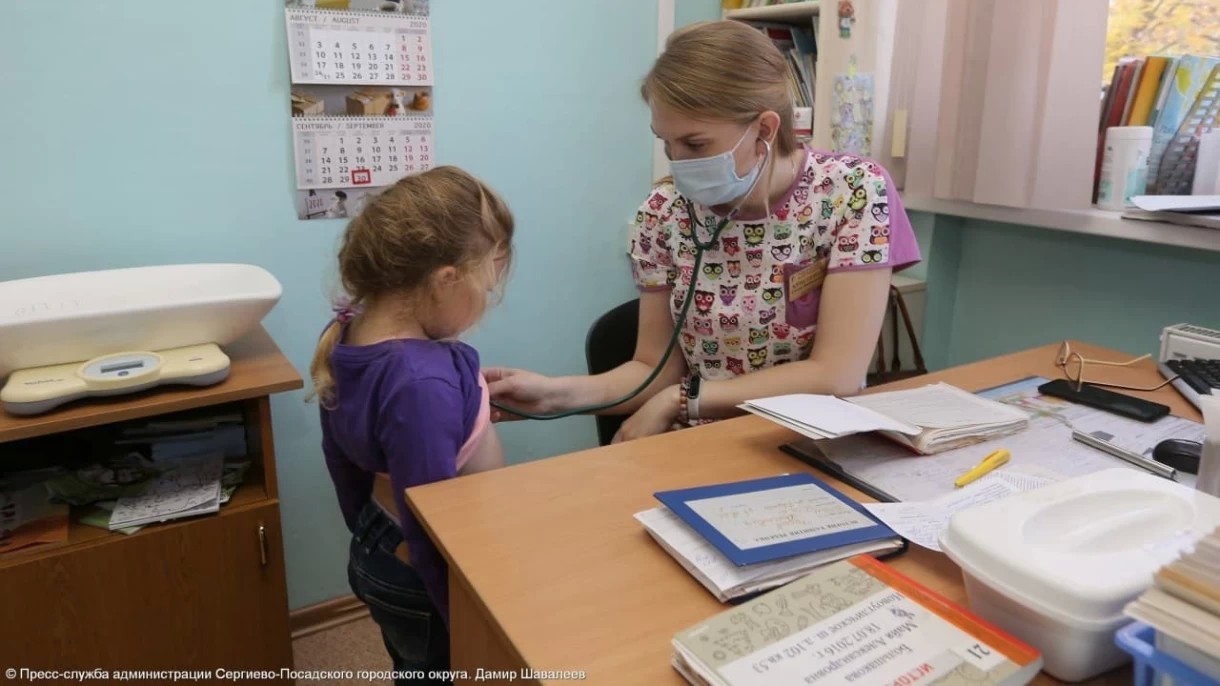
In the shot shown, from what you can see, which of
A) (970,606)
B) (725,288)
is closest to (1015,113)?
(725,288)

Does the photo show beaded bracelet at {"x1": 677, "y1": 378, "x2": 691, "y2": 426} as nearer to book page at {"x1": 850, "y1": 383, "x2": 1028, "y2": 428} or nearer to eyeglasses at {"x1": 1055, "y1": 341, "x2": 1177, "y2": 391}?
book page at {"x1": 850, "y1": 383, "x2": 1028, "y2": 428}

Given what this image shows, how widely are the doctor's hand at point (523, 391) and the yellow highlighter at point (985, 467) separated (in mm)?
728

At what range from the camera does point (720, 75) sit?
1300 millimetres

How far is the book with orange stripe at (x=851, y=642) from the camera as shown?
65 cm

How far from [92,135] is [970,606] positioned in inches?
69.7

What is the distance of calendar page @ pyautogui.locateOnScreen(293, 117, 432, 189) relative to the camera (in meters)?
1.86

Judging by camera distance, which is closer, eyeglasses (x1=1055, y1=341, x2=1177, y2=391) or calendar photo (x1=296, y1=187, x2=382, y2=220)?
eyeglasses (x1=1055, y1=341, x2=1177, y2=391)

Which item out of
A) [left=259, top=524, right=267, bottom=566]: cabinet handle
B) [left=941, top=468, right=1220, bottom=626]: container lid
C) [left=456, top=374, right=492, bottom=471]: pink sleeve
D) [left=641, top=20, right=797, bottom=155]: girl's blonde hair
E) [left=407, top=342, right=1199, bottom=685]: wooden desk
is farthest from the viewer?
[left=259, top=524, right=267, bottom=566]: cabinet handle

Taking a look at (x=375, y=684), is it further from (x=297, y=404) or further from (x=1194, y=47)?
(x=1194, y=47)

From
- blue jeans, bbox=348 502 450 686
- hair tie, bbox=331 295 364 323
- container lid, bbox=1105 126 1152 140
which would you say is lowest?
blue jeans, bbox=348 502 450 686

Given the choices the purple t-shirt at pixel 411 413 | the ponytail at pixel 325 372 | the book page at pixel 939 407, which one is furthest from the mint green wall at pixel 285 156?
the book page at pixel 939 407

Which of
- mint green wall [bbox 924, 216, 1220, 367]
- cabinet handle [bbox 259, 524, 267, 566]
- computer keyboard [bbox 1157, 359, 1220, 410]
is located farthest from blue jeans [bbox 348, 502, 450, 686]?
mint green wall [bbox 924, 216, 1220, 367]

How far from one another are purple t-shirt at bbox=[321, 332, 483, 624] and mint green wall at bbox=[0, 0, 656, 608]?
888 millimetres

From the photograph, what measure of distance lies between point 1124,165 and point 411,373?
159 cm
